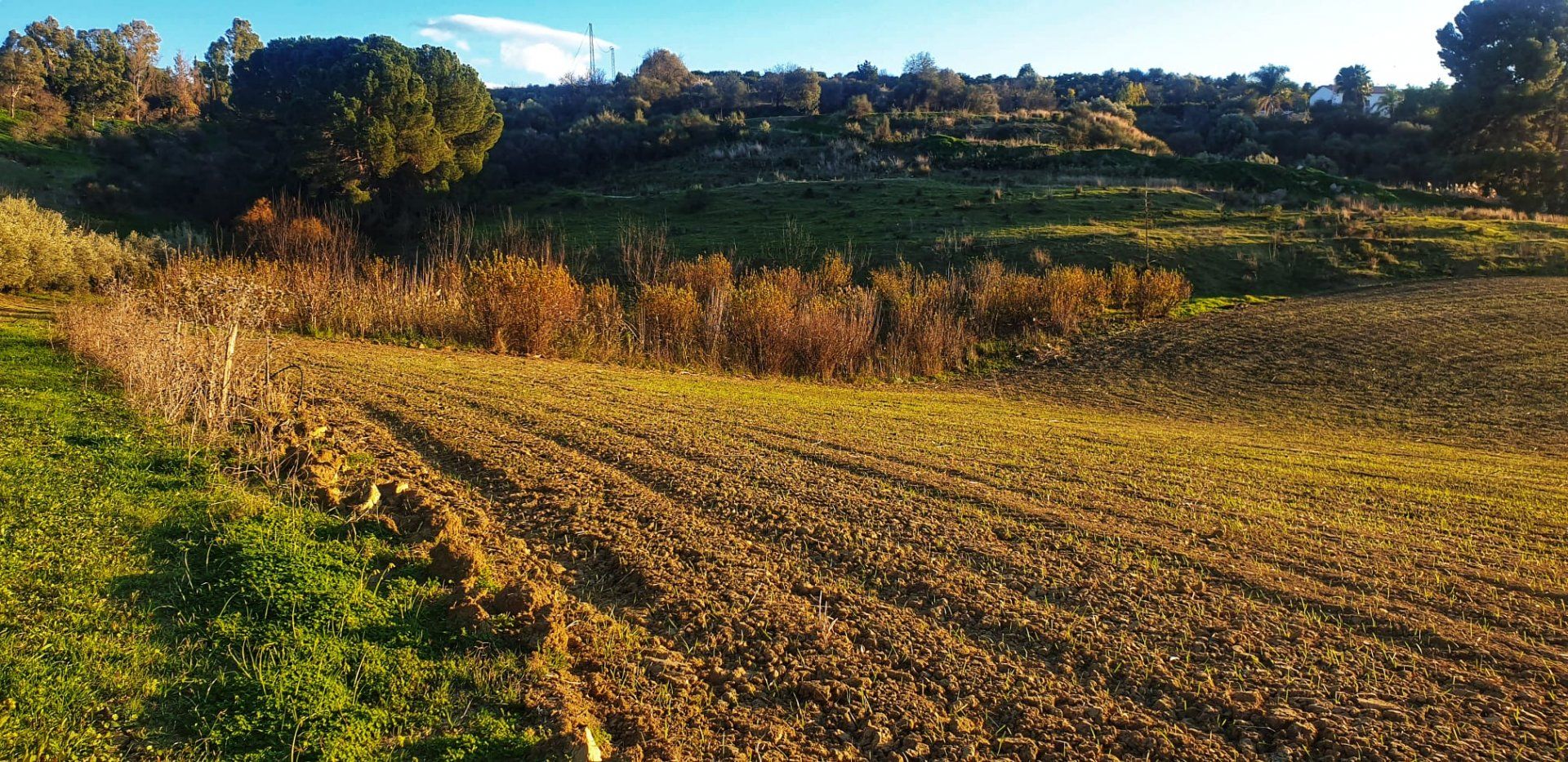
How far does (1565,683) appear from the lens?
3.53 m

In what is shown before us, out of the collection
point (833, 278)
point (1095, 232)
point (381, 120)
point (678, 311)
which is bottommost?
point (678, 311)

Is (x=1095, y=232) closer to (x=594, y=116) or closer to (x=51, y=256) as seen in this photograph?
(x=51, y=256)

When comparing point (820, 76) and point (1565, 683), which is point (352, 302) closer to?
point (1565, 683)

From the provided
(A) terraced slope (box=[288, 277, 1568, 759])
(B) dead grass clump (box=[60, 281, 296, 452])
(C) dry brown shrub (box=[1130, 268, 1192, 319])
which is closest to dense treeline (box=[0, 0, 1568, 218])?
(C) dry brown shrub (box=[1130, 268, 1192, 319])

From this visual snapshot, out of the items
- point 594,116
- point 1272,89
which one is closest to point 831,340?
point 594,116

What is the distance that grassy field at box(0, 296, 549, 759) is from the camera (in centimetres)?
280

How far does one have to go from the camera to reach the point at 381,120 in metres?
36.8

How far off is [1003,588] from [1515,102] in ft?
187

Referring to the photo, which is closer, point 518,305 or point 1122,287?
point 518,305

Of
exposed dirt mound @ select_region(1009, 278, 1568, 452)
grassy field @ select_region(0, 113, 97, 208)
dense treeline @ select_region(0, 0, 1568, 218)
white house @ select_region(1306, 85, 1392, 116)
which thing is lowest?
exposed dirt mound @ select_region(1009, 278, 1568, 452)

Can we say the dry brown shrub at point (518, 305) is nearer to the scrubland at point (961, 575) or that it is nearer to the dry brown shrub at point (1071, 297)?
the scrubland at point (961, 575)

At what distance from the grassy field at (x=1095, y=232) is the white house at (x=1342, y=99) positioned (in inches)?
1580

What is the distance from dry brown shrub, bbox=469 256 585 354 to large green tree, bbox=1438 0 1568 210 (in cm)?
4878

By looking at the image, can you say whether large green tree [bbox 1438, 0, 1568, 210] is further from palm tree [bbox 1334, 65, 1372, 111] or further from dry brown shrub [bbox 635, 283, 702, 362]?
dry brown shrub [bbox 635, 283, 702, 362]
